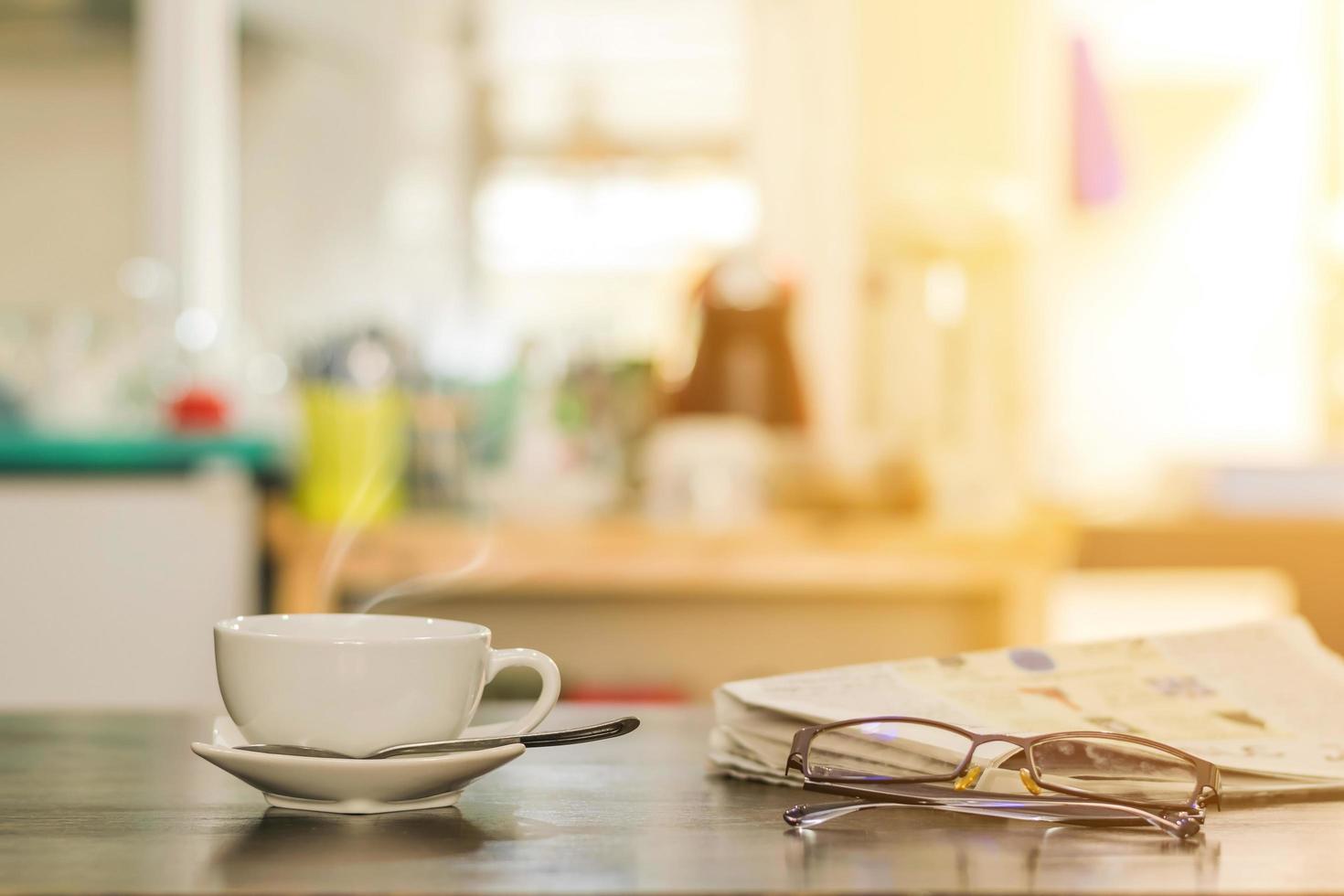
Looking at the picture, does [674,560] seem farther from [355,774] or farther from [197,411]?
[355,774]

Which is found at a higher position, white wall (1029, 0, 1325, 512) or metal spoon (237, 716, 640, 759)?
white wall (1029, 0, 1325, 512)

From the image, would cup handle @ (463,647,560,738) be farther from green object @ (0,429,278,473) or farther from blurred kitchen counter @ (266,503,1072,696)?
green object @ (0,429,278,473)

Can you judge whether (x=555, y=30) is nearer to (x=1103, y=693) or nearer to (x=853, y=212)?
(x=853, y=212)

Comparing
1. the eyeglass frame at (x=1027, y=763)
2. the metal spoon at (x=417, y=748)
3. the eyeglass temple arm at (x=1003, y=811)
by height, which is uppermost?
the metal spoon at (x=417, y=748)

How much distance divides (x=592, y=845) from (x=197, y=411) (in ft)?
5.58

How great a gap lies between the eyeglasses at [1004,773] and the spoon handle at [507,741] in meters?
0.07

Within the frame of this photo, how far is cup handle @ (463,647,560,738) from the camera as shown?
570 mm

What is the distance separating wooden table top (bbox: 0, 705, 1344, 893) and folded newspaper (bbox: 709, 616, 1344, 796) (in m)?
0.02

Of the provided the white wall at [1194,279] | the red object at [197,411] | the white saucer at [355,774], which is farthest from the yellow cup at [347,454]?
the white saucer at [355,774]

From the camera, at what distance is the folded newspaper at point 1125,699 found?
0.61 m

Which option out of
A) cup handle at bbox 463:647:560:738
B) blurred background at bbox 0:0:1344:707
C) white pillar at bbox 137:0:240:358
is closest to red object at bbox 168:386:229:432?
blurred background at bbox 0:0:1344:707

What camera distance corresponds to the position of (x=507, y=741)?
1.79ft

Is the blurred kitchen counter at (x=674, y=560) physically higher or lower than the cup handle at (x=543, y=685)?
lower

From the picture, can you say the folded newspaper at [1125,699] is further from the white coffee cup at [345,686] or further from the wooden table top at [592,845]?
the white coffee cup at [345,686]
